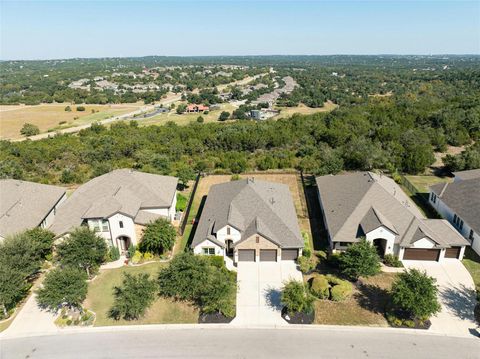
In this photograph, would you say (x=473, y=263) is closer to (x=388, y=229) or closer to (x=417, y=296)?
(x=388, y=229)

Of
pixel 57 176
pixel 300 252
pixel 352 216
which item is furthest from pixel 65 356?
pixel 57 176

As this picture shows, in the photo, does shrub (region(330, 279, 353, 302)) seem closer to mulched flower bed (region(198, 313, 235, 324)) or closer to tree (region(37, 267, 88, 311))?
mulched flower bed (region(198, 313, 235, 324))

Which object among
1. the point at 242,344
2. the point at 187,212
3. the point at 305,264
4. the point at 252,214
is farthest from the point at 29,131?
the point at 242,344

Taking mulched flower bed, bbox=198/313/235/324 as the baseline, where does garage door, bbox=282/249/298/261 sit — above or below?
above

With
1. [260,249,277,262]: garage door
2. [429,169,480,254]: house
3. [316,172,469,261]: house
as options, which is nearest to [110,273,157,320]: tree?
[260,249,277,262]: garage door

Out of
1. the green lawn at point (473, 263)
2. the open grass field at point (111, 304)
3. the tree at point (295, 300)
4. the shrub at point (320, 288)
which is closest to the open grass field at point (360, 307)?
the shrub at point (320, 288)

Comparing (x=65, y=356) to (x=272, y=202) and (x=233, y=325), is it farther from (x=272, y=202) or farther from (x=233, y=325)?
(x=272, y=202)
